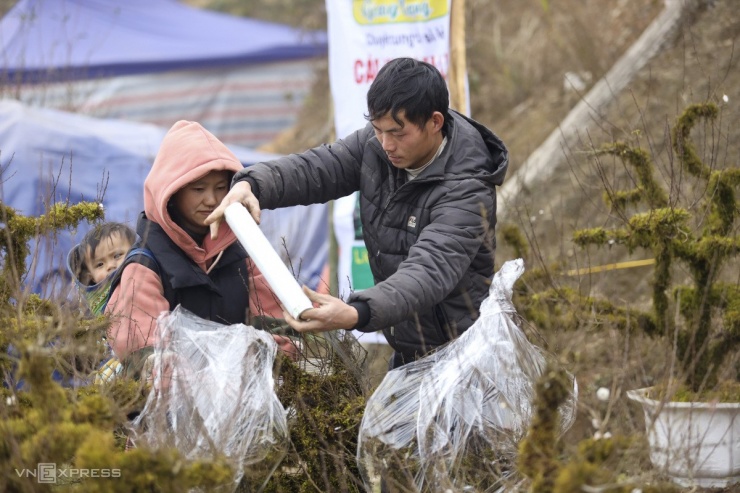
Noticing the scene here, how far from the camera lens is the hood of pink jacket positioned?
3.43 meters

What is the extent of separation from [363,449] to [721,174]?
85.0 inches

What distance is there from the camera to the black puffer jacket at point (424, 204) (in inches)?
120

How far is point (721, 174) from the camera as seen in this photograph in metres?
4.12

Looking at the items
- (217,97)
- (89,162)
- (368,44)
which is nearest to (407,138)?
(368,44)

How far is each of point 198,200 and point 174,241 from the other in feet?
0.59

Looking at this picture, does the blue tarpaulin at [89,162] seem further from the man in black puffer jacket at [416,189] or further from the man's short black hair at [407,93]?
the man's short black hair at [407,93]

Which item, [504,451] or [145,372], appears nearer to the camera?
[504,451]

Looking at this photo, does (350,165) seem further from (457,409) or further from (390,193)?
(457,409)

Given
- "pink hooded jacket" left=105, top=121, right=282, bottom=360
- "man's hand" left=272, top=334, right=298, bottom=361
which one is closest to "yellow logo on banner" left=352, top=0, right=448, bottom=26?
"pink hooded jacket" left=105, top=121, right=282, bottom=360

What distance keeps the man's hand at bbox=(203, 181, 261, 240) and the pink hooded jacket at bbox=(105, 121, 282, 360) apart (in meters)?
0.34

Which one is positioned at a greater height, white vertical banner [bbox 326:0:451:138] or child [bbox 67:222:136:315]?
white vertical banner [bbox 326:0:451:138]


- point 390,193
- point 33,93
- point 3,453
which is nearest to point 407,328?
point 390,193

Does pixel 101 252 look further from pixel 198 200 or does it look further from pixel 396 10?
pixel 396 10

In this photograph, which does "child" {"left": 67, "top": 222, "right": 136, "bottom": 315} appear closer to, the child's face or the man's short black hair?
the child's face
